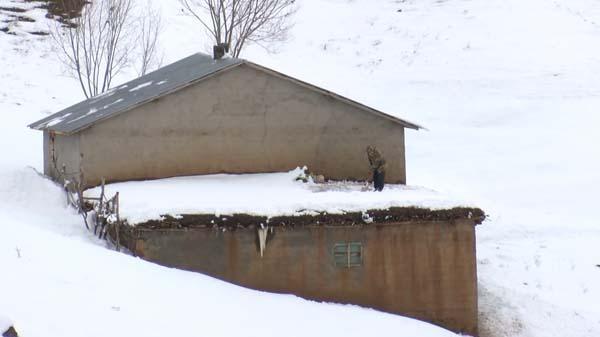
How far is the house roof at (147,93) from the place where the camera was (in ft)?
51.1

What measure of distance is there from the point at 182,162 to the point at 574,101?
→ 68.2 ft

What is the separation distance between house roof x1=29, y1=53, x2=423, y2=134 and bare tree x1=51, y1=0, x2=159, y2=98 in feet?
27.7

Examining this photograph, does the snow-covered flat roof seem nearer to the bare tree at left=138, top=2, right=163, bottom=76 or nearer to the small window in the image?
the small window

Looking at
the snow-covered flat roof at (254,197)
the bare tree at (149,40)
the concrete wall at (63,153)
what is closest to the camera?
the snow-covered flat roof at (254,197)

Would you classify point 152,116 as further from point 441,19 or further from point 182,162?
point 441,19

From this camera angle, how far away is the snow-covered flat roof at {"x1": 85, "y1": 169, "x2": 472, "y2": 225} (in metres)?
12.4

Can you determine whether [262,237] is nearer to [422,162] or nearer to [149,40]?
[422,162]

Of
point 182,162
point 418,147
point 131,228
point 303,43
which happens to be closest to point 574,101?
point 418,147

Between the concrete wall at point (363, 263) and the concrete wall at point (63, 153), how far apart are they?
439 cm

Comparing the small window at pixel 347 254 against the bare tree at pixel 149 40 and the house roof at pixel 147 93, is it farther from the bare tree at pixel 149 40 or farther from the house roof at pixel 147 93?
the bare tree at pixel 149 40

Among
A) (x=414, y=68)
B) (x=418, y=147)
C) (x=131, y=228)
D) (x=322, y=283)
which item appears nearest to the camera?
(x=131, y=228)

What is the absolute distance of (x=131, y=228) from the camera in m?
12.1

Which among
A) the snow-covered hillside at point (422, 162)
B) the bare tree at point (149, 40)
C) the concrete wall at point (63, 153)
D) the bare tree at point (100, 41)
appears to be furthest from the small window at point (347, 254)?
the bare tree at point (149, 40)

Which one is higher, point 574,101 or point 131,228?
point 574,101
